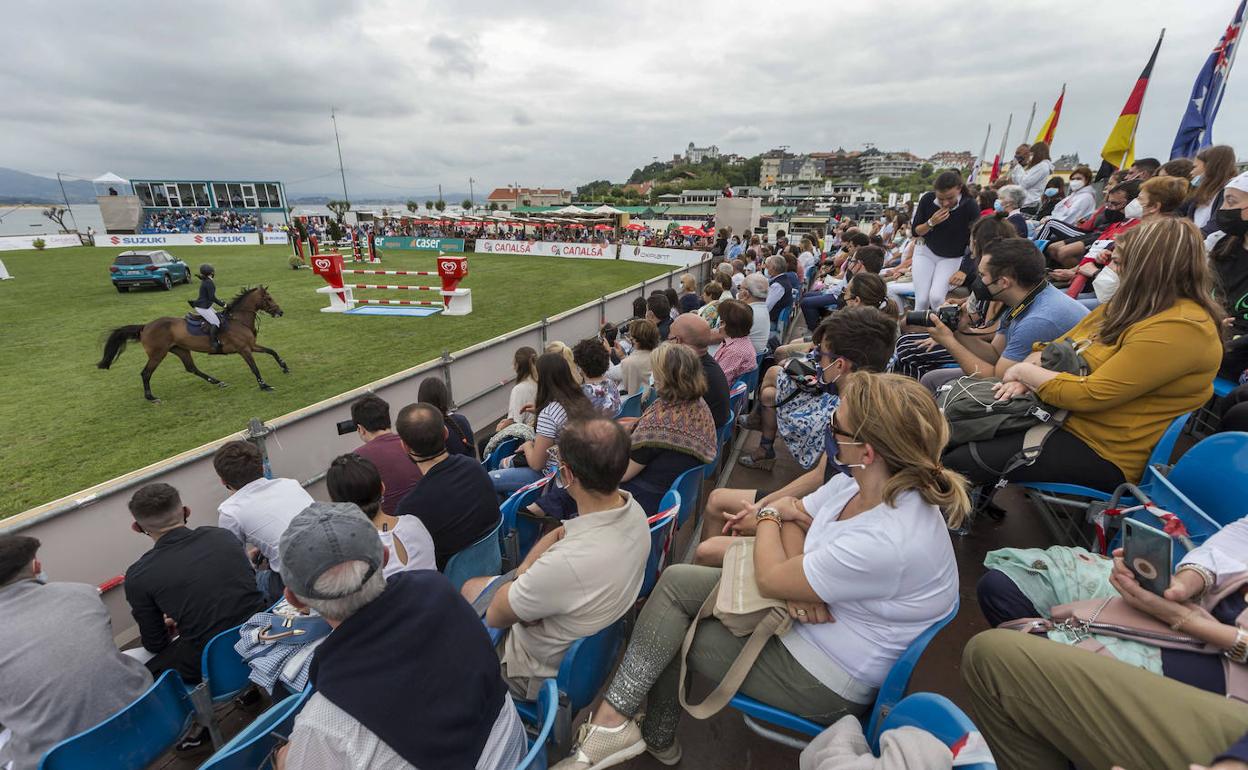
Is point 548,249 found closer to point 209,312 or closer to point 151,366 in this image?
point 209,312

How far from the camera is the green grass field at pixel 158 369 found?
6184 mm

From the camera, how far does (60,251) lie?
27844mm

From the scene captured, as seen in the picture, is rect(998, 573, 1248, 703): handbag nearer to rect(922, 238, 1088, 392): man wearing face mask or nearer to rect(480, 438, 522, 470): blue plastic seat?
rect(922, 238, 1088, 392): man wearing face mask

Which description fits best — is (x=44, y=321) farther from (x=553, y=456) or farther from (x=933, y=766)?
(x=933, y=766)

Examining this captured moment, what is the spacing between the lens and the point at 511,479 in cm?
364

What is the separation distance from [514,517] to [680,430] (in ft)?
4.01

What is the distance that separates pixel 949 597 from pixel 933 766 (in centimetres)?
68

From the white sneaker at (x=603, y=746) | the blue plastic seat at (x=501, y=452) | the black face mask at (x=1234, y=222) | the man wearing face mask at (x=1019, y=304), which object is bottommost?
the white sneaker at (x=603, y=746)

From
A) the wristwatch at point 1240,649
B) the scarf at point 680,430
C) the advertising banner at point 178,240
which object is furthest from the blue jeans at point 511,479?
the advertising banner at point 178,240

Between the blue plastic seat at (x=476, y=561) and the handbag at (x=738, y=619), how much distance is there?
1.26 meters

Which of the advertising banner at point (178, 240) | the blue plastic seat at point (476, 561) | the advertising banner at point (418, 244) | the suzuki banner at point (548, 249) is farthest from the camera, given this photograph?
the advertising banner at point (418, 244)

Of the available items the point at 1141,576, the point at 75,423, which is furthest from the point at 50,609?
the point at 75,423

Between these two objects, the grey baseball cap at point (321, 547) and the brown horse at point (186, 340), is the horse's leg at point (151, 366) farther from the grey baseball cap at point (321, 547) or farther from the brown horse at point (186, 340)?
the grey baseball cap at point (321, 547)

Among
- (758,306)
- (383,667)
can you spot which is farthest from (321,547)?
(758,306)
